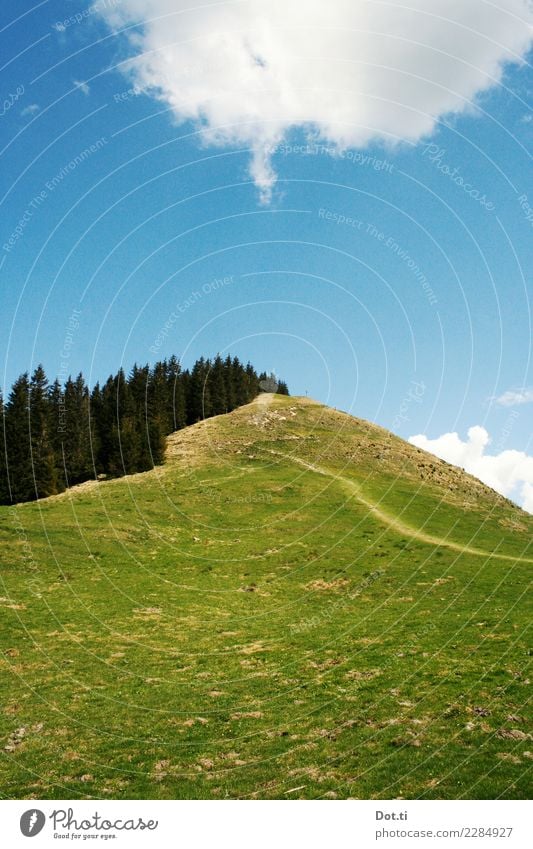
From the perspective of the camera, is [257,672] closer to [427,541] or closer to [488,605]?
[488,605]

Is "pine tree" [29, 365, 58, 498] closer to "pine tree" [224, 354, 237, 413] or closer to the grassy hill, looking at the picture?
the grassy hill

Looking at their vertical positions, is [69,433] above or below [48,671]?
above

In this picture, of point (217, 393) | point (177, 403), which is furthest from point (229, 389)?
point (177, 403)

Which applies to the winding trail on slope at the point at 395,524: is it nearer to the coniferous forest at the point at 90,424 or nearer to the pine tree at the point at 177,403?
the coniferous forest at the point at 90,424

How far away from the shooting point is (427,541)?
2143 inches

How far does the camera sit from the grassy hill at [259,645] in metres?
15.8
